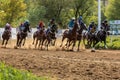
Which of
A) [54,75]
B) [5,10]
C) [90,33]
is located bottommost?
[54,75]

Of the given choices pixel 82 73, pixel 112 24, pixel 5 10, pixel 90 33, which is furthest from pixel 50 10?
pixel 82 73

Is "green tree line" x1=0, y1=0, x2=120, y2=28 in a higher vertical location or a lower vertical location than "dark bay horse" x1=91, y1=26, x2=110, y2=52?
higher

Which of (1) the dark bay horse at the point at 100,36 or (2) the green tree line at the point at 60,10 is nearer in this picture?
(1) the dark bay horse at the point at 100,36

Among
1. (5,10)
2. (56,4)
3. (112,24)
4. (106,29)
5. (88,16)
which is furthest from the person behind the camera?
(88,16)

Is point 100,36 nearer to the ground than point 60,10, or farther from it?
nearer to the ground

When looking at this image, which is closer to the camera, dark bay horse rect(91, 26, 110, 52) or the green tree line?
dark bay horse rect(91, 26, 110, 52)

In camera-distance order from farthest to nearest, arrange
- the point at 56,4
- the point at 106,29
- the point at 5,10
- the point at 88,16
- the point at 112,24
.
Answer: the point at 88,16
the point at 56,4
the point at 5,10
the point at 112,24
the point at 106,29

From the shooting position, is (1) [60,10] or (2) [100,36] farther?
(1) [60,10]

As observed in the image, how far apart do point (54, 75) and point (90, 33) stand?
20623 mm

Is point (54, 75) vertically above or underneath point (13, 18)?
underneath

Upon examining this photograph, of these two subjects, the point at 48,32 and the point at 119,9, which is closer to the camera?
the point at 48,32

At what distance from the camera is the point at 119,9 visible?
279 ft

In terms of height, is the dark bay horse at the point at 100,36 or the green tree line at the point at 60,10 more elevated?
the green tree line at the point at 60,10

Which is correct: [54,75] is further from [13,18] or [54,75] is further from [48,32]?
[13,18]
